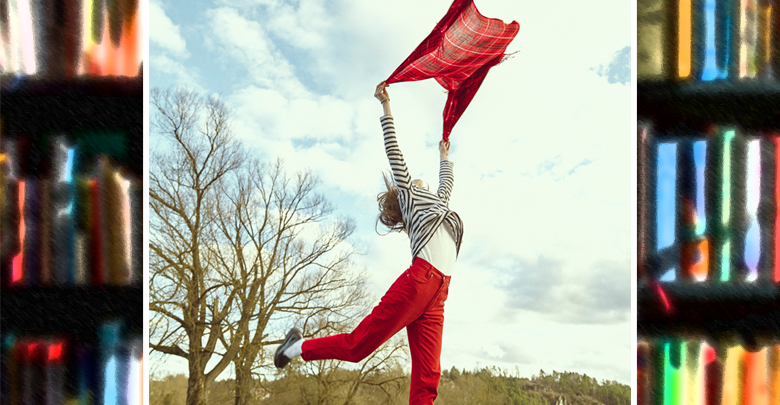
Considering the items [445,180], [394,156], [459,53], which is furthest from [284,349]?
[459,53]

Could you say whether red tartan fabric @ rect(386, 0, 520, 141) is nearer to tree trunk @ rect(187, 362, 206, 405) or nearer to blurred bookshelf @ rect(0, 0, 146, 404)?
blurred bookshelf @ rect(0, 0, 146, 404)

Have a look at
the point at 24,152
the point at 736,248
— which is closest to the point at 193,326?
the point at 24,152

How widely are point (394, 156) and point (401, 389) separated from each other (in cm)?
154

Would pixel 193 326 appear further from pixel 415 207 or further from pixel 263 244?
pixel 415 207

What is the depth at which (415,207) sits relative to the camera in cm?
179

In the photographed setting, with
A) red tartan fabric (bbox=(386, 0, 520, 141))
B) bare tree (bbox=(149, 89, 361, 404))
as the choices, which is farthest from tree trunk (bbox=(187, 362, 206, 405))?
red tartan fabric (bbox=(386, 0, 520, 141))

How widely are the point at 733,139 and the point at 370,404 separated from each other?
7.34 ft

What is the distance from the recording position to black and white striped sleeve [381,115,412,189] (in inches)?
68.4

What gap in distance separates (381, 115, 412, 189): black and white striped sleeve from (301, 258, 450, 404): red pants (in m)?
0.31

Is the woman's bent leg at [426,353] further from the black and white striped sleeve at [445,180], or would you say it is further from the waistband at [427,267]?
the black and white striped sleeve at [445,180]

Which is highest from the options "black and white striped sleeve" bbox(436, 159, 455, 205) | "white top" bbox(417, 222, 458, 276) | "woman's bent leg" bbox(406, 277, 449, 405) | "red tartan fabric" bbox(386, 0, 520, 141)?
"red tartan fabric" bbox(386, 0, 520, 141)

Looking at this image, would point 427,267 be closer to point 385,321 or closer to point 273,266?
point 385,321

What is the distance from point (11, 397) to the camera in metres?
1.78

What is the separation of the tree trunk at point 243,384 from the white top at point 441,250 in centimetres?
160
